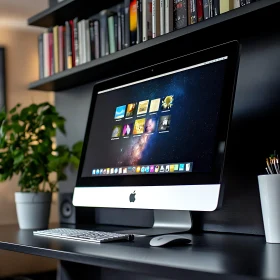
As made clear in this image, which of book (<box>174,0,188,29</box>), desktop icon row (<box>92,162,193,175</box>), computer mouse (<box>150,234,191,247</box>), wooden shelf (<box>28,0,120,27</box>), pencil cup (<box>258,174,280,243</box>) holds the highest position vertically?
wooden shelf (<box>28,0,120,27</box>)

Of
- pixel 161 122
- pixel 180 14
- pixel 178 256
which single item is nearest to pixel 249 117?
pixel 161 122

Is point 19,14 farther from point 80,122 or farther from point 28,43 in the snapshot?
point 80,122

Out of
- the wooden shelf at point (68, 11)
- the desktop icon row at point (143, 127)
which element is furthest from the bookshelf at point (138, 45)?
the desktop icon row at point (143, 127)

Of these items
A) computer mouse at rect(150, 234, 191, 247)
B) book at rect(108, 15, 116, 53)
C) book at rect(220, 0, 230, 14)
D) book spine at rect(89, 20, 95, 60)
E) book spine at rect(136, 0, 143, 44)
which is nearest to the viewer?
computer mouse at rect(150, 234, 191, 247)

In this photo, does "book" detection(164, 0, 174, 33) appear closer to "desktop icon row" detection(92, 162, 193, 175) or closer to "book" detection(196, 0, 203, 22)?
"book" detection(196, 0, 203, 22)

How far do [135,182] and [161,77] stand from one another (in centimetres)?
31

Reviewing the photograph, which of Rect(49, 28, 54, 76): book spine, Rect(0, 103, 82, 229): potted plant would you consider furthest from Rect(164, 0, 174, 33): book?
Rect(49, 28, 54, 76): book spine

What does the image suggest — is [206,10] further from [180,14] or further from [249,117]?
[249,117]

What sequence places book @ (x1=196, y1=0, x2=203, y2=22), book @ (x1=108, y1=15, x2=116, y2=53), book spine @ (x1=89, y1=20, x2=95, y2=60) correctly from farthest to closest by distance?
book spine @ (x1=89, y1=20, x2=95, y2=60), book @ (x1=108, y1=15, x2=116, y2=53), book @ (x1=196, y1=0, x2=203, y2=22)

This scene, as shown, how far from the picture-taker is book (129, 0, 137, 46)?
1.74 meters

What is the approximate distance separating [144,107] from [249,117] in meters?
0.30

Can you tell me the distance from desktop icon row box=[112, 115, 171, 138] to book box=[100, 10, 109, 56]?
16.7 inches

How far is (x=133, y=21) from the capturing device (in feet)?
5.75

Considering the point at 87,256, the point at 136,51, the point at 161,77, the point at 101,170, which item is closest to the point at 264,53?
the point at 161,77
